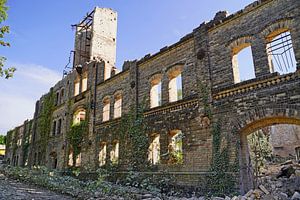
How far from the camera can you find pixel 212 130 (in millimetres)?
9766

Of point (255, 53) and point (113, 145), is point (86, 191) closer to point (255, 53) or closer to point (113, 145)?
point (113, 145)

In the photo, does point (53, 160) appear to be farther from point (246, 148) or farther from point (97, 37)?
point (246, 148)

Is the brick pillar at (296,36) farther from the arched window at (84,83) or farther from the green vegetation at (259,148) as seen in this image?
the arched window at (84,83)

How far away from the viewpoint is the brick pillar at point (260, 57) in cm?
885

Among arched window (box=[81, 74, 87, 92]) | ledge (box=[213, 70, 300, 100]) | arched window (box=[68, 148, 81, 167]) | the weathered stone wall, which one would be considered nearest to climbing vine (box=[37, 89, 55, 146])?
arched window (box=[68, 148, 81, 167])

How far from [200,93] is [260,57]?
9.30 feet

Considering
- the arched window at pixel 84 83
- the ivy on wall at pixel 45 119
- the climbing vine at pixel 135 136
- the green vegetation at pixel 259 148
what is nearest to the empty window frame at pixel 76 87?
the arched window at pixel 84 83

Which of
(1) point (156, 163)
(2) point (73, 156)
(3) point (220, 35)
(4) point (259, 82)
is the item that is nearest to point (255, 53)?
(4) point (259, 82)

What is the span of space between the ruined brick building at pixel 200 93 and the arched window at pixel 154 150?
53mm

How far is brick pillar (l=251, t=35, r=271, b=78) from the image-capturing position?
29.0 ft

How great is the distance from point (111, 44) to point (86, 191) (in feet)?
54.5

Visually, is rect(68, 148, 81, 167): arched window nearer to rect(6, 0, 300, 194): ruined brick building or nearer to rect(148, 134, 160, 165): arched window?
rect(6, 0, 300, 194): ruined brick building

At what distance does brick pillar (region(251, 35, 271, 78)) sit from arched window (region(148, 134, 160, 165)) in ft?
19.8

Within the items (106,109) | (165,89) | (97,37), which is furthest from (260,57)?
(97,37)
